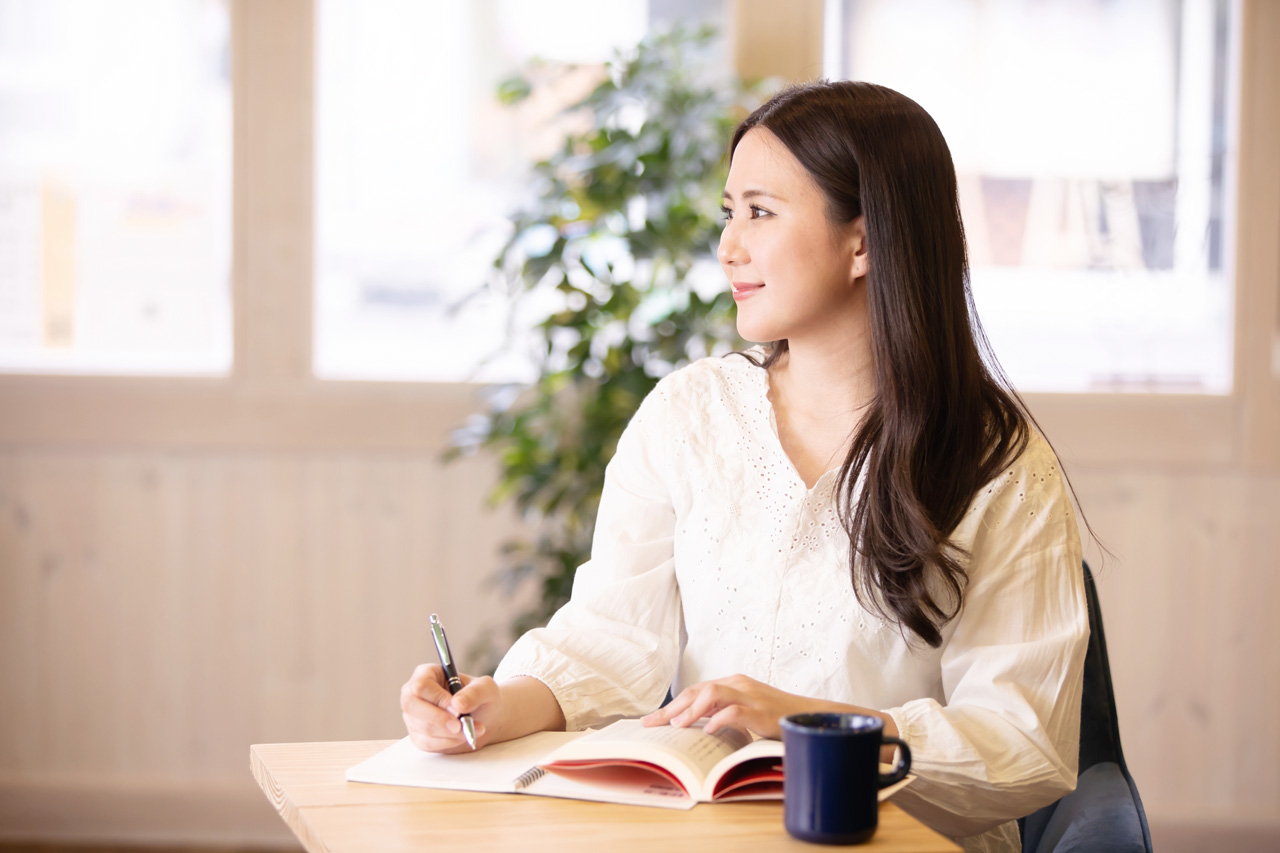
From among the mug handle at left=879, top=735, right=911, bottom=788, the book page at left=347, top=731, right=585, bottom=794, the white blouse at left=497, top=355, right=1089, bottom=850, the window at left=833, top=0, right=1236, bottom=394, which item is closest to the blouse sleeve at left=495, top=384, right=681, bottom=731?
the white blouse at left=497, top=355, right=1089, bottom=850

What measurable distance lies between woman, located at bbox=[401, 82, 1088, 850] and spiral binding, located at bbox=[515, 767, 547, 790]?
0.10m

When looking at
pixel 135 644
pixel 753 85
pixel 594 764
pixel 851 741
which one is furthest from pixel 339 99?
pixel 851 741

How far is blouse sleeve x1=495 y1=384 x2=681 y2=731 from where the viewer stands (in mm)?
1300

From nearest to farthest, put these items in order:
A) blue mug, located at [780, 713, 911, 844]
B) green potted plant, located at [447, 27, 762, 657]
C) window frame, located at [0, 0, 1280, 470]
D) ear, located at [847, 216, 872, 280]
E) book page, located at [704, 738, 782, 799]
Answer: blue mug, located at [780, 713, 911, 844] → book page, located at [704, 738, 782, 799] → ear, located at [847, 216, 872, 280] → green potted plant, located at [447, 27, 762, 657] → window frame, located at [0, 0, 1280, 470]

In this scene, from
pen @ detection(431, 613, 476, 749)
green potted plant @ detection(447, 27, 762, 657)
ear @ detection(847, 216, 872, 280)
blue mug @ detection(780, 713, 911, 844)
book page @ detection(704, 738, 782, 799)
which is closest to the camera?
blue mug @ detection(780, 713, 911, 844)

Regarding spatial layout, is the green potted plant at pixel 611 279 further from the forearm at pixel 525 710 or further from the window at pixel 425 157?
the forearm at pixel 525 710

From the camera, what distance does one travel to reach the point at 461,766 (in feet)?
3.52

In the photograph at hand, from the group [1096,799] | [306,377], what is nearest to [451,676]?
[1096,799]

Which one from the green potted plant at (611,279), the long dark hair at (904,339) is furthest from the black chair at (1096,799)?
the green potted plant at (611,279)

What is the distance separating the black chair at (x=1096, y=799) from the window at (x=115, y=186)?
6.47 ft

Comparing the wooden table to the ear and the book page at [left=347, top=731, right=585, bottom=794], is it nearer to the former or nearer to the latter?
the book page at [left=347, top=731, right=585, bottom=794]

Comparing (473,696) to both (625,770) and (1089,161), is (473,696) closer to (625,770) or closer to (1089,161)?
(625,770)

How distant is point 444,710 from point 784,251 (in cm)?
63

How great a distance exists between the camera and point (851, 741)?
87cm
